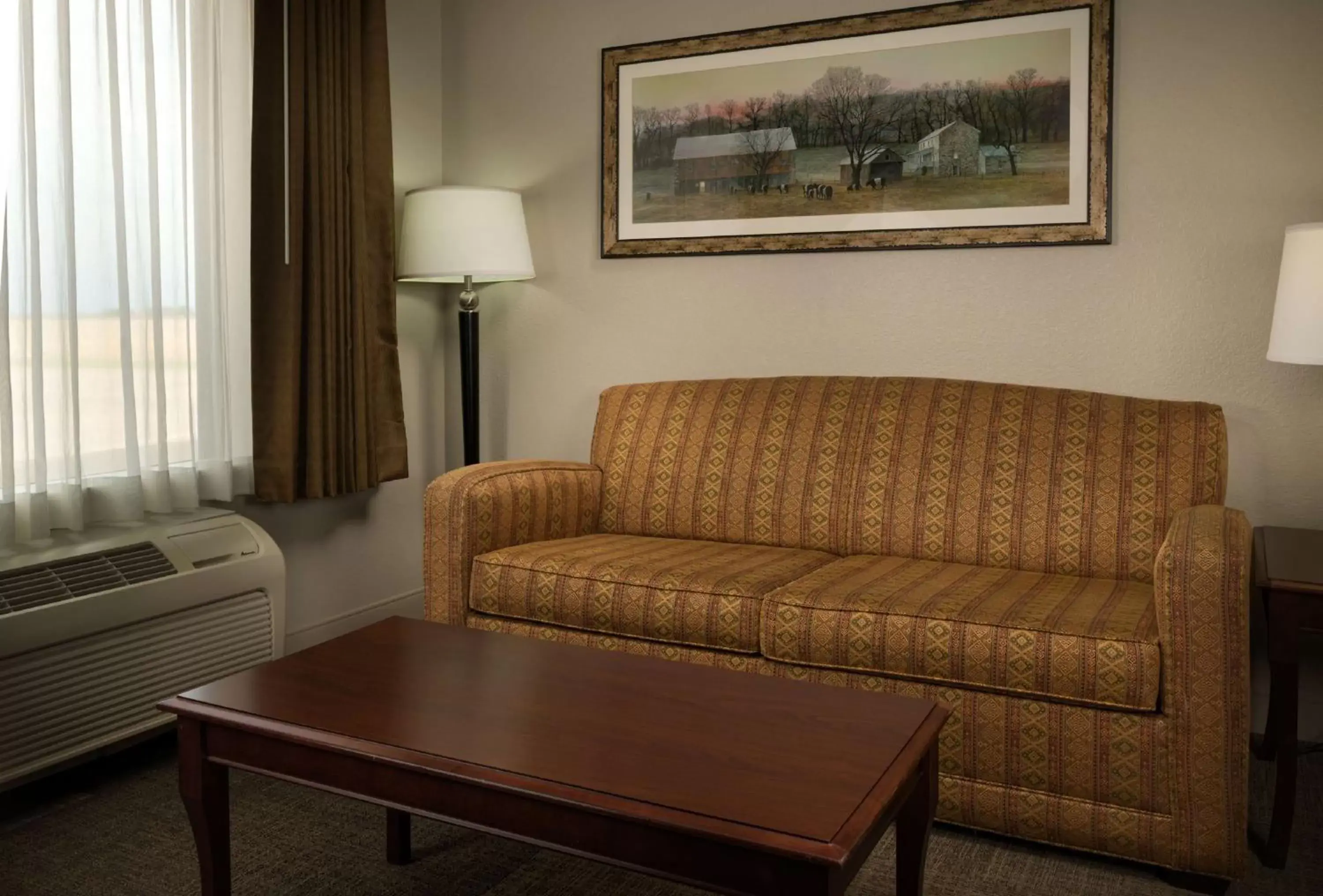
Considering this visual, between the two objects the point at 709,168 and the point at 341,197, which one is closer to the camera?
the point at 341,197

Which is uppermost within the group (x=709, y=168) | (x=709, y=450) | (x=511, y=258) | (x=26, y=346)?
(x=709, y=168)

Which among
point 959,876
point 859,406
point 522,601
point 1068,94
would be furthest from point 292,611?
point 1068,94

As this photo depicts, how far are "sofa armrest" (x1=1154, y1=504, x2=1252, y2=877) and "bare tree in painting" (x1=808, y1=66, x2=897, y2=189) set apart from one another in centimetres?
168

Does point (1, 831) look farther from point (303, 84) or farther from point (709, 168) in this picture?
point (709, 168)

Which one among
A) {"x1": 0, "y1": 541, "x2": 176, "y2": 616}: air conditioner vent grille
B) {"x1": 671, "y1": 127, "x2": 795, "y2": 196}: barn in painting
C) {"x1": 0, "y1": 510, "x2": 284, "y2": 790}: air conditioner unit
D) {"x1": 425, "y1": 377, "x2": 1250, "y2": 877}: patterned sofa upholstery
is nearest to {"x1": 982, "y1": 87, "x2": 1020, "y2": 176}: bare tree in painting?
{"x1": 671, "y1": 127, "x2": 795, "y2": 196}: barn in painting

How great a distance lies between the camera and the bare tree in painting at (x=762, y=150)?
136 inches

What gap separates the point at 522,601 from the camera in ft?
8.95

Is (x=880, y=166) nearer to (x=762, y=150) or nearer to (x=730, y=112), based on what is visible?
(x=762, y=150)

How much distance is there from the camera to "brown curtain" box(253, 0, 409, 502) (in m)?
3.13

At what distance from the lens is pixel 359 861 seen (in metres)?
2.18

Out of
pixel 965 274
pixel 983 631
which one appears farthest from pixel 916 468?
pixel 983 631

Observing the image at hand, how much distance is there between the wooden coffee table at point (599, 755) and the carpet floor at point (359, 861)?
381mm

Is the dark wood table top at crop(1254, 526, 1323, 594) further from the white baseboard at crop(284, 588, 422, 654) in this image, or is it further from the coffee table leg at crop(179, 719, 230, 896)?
the white baseboard at crop(284, 588, 422, 654)

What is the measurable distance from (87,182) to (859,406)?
2.04 metres
